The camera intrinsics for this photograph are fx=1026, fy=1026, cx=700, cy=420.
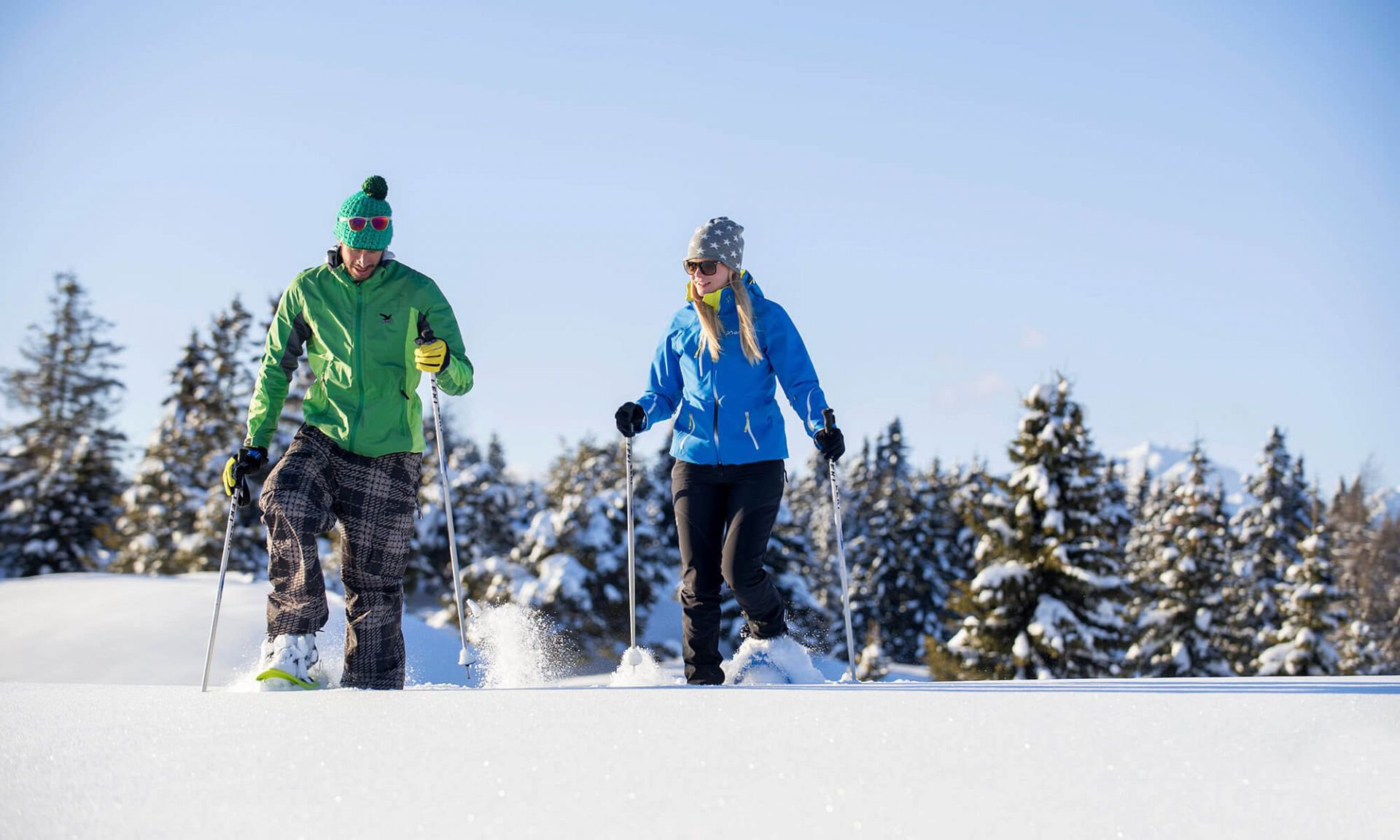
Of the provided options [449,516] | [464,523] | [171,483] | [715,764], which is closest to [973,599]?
[449,516]

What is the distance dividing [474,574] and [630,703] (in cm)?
2805

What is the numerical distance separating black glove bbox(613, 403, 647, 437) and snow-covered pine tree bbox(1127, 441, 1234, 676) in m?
25.4

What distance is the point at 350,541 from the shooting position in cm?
527

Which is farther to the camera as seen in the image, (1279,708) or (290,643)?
(290,643)

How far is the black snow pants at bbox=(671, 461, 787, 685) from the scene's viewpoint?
5746 mm

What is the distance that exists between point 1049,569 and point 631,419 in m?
17.5

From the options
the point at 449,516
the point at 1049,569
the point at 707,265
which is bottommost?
the point at 1049,569

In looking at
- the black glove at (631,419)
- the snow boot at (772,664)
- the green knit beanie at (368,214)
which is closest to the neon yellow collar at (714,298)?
the black glove at (631,419)

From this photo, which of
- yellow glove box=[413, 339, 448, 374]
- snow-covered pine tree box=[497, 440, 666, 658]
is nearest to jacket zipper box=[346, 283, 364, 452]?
yellow glove box=[413, 339, 448, 374]

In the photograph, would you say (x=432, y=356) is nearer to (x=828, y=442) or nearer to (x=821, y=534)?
(x=828, y=442)

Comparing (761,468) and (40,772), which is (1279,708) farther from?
(40,772)

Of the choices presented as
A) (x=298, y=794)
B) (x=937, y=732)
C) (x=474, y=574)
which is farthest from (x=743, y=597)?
(x=474, y=574)

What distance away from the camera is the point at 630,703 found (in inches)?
139

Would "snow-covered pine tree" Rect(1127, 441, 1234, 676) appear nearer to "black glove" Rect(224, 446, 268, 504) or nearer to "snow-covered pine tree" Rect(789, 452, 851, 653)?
"snow-covered pine tree" Rect(789, 452, 851, 653)
